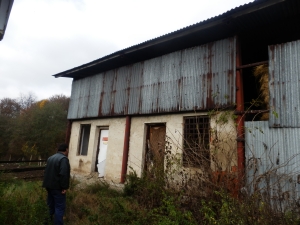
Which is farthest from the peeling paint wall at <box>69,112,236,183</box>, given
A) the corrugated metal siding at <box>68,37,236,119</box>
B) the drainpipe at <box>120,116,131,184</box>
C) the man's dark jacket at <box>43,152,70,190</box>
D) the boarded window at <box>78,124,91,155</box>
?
the man's dark jacket at <box>43,152,70,190</box>

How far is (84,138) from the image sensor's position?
39.5 ft

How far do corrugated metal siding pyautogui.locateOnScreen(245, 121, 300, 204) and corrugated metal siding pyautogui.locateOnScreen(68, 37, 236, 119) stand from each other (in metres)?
1.33

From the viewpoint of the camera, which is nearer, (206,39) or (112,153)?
(206,39)

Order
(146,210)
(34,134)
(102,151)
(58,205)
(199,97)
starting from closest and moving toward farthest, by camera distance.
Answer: (58,205) → (146,210) → (199,97) → (102,151) → (34,134)

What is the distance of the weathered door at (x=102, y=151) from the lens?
10.3m

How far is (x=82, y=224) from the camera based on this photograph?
4480mm

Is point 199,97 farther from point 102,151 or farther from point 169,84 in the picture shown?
point 102,151

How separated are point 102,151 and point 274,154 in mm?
7634

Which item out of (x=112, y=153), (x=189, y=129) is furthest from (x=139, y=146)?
(x=189, y=129)

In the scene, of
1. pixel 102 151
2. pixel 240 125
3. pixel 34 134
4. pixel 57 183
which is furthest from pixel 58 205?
pixel 34 134

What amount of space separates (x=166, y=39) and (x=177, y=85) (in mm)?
1820

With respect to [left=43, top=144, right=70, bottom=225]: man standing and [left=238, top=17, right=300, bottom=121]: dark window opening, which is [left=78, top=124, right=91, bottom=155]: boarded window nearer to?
[left=43, top=144, right=70, bottom=225]: man standing

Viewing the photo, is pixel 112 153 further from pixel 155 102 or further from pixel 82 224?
pixel 82 224

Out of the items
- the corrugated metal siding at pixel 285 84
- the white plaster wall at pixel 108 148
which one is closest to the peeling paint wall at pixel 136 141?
the white plaster wall at pixel 108 148
